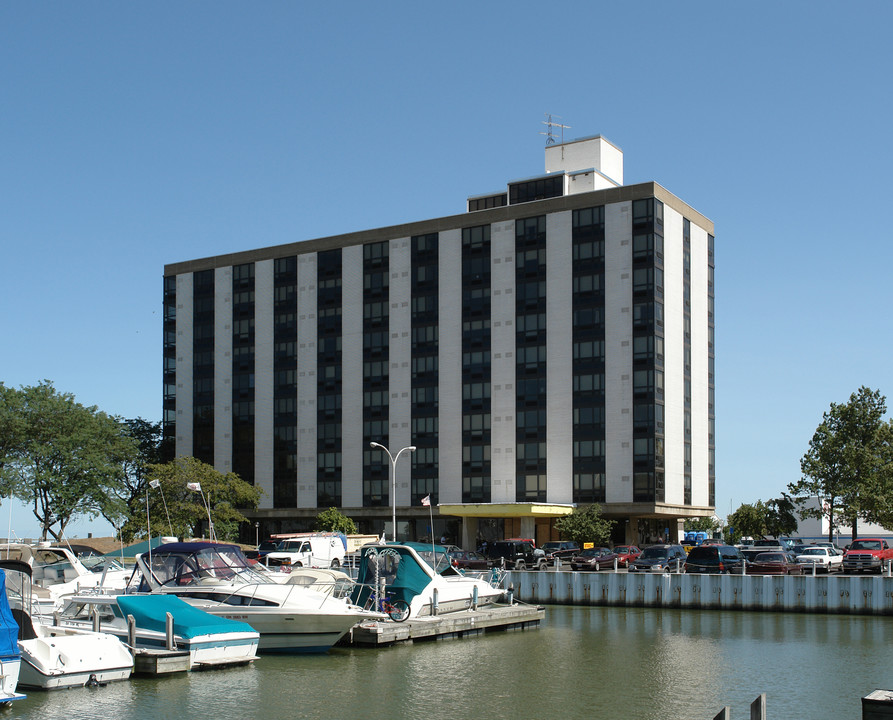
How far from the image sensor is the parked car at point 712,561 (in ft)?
183

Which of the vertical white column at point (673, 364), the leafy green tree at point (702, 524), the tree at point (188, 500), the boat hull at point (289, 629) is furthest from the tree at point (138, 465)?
the leafy green tree at point (702, 524)

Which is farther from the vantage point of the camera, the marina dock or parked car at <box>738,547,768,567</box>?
parked car at <box>738,547,768,567</box>

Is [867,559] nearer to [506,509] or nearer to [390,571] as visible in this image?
[390,571]

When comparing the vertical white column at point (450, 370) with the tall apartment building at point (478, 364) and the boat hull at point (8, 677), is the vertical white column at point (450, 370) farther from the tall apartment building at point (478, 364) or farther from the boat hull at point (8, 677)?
the boat hull at point (8, 677)

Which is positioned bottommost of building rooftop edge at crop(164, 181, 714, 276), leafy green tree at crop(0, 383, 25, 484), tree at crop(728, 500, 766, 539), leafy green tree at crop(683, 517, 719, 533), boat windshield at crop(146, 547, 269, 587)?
leafy green tree at crop(683, 517, 719, 533)

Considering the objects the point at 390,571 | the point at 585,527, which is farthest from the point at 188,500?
the point at 390,571

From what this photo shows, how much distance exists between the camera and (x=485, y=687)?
28875 mm

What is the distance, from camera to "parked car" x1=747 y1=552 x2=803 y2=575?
178ft

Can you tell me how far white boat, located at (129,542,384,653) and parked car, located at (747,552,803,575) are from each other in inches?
1023

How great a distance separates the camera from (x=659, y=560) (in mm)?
60500

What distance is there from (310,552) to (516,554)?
13.1 meters

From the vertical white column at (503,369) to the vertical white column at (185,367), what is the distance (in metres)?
37.3

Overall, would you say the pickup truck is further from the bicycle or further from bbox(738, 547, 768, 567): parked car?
the bicycle

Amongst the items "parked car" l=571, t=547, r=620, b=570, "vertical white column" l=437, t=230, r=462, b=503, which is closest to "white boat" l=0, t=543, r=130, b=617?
"parked car" l=571, t=547, r=620, b=570
